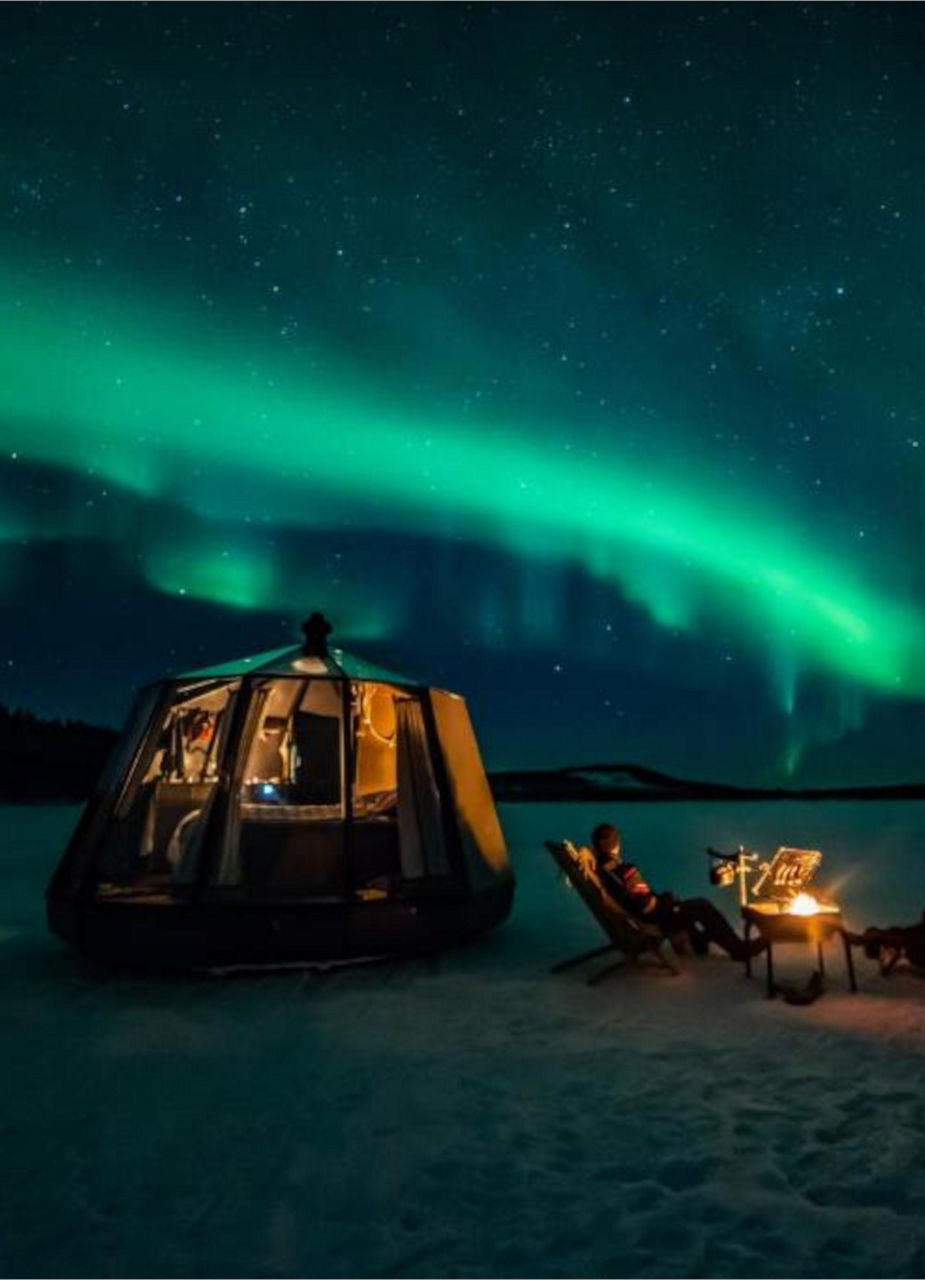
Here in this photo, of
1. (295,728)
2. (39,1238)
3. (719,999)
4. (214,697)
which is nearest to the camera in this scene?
(39,1238)

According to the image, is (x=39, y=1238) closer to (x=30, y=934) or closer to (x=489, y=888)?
(x=489, y=888)

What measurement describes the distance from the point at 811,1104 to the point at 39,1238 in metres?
3.04

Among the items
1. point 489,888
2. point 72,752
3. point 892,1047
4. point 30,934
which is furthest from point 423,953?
point 72,752

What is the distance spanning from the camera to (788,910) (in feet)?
22.8

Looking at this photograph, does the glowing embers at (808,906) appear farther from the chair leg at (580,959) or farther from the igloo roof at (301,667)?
the igloo roof at (301,667)

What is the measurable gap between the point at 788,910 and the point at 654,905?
35.9 inches

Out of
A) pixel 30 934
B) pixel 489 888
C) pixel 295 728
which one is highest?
pixel 295 728

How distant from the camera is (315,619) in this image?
850 centimetres

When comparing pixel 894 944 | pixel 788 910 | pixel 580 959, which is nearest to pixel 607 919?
pixel 580 959

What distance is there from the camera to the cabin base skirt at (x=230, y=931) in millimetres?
6754

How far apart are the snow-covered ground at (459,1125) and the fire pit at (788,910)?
1.01 feet

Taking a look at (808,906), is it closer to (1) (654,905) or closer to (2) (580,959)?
(1) (654,905)

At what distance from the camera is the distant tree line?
183 ft

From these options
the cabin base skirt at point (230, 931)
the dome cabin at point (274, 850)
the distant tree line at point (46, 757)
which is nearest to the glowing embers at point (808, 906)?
the dome cabin at point (274, 850)
